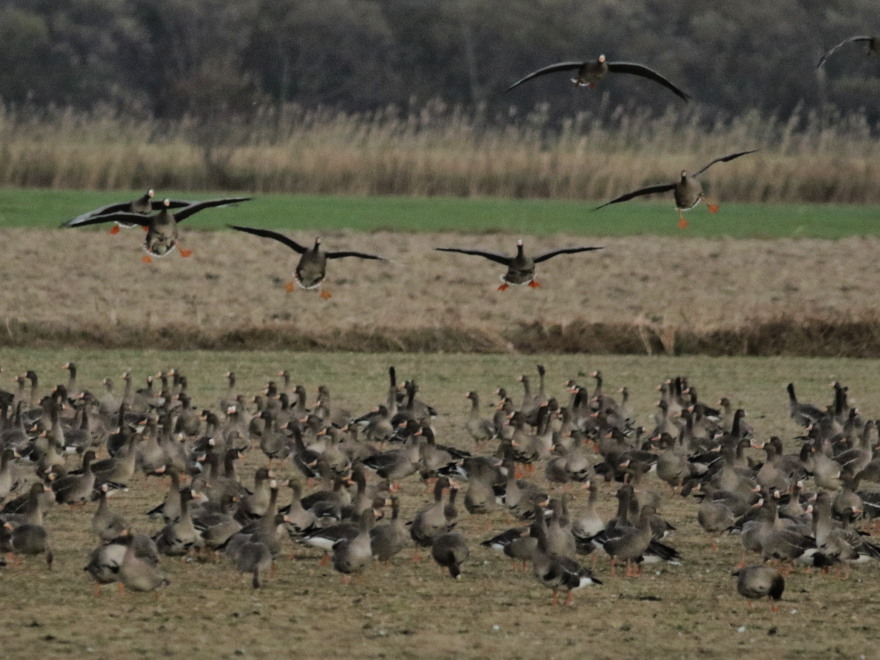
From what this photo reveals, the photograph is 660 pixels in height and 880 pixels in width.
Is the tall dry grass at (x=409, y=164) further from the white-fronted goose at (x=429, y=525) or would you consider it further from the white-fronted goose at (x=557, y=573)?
the white-fronted goose at (x=557, y=573)

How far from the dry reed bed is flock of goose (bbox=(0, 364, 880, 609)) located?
592 centimetres

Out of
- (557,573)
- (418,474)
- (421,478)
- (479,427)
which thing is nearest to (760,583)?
(557,573)

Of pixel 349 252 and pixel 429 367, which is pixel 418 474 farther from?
pixel 429 367

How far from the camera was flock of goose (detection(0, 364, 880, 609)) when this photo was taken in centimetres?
1249

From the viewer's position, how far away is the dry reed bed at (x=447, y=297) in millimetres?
27922

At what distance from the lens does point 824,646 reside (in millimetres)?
10852

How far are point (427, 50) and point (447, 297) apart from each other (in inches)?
2120

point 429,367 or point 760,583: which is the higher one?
point 429,367

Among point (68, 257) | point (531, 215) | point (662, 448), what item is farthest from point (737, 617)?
point (531, 215)

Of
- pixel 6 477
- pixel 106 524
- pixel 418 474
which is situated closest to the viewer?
pixel 106 524

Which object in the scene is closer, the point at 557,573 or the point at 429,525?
the point at 557,573

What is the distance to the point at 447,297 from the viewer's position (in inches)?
1297

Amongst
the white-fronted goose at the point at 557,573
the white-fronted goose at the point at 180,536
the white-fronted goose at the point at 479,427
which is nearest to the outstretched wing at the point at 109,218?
the white-fronted goose at the point at 180,536

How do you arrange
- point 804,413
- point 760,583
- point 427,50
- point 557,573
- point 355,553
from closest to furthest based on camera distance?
1. point 760,583
2. point 557,573
3. point 355,553
4. point 804,413
5. point 427,50
